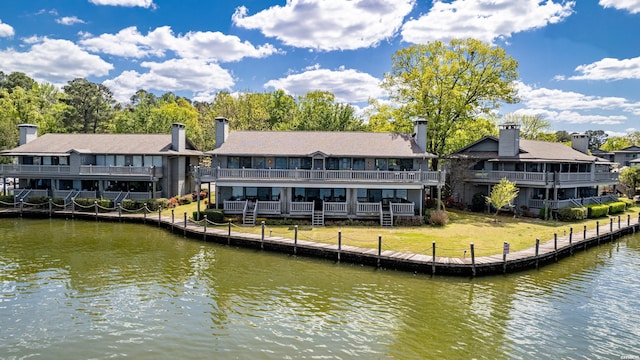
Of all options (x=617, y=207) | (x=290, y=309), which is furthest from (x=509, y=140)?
(x=290, y=309)

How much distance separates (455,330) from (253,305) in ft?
25.5

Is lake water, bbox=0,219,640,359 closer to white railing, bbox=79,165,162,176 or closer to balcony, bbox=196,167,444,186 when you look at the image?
balcony, bbox=196,167,444,186

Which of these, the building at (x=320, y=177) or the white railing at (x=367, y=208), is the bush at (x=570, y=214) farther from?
the white railing at (x=367, y=208)

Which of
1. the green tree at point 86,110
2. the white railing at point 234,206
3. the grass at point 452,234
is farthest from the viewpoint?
the green tree at point 86,110

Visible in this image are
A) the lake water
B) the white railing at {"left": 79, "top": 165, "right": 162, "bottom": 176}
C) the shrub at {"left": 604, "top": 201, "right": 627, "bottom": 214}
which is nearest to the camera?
the lake water

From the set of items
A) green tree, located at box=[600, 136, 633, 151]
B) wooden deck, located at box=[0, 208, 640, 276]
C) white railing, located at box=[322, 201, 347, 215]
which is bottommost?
wooden deck, located at box=[0, 208, 640, 276]

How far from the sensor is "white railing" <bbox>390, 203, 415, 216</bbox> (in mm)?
29969

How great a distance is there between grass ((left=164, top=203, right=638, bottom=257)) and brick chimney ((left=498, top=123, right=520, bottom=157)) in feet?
22.2

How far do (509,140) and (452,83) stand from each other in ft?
26.3

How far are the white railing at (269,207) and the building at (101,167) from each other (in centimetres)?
1173

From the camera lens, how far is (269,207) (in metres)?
30.1

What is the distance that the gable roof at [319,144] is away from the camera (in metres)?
30.8

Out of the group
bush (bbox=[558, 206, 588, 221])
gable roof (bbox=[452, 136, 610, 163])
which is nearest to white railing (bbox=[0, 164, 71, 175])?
gable roof (bbox=[452, 136, 610, 163])

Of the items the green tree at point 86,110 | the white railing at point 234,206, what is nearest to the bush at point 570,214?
the white railing at point 234,206
